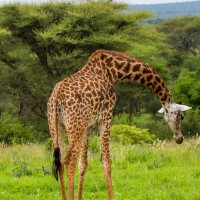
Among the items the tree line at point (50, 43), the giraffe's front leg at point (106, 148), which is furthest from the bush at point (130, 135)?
the tree line at point (50, 43)

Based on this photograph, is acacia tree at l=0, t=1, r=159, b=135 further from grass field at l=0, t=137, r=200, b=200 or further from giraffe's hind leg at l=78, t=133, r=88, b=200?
giraffe's hind leg at l=78, t=133, r=88, b=200

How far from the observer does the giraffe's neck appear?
7.32 metres

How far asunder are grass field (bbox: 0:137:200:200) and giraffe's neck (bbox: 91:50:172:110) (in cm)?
140

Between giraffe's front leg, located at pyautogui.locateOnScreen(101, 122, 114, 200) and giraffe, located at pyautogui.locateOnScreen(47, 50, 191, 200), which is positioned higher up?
giraffe, located at pyautogui.locateOnScreen(47, 50, 191, 200)

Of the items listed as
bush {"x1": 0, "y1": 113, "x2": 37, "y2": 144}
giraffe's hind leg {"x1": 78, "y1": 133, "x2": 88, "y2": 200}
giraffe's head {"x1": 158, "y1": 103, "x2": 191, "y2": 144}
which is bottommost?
bush {"x1": 0, "y1": 113, "x2": 37, "y2": 144}

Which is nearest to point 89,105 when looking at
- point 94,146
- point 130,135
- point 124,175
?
point 124,175

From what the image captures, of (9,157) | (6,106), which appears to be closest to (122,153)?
(9,157)

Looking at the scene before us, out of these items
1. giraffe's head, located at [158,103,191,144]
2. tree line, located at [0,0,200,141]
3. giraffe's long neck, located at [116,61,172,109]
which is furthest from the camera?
tree line, located at [0,0,200,141]

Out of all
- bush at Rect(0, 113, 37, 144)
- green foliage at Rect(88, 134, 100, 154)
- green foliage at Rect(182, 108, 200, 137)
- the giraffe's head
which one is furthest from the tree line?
the giraffe's head

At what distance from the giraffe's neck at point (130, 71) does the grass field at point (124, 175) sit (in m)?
1.40

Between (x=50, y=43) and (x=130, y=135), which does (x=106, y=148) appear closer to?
(x=130, y=135)

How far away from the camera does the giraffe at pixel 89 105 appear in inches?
260

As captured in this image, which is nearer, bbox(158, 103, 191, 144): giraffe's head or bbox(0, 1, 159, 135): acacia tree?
bbox(158, 103, 191, 144): giraffe's head

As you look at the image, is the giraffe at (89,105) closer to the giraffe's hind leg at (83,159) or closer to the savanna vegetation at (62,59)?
the giraffe's hind leg at (83,159)
